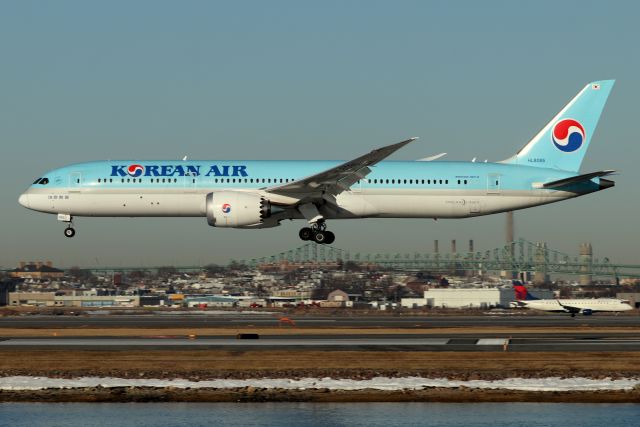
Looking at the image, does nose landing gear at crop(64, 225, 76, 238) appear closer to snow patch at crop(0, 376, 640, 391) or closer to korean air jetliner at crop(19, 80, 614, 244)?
korean air jetliner at crop(19, 80, 614, 244)

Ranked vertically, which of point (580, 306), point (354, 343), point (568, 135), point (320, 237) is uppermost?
point (568, 135)

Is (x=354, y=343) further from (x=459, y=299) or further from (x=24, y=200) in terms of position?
(x=459, y=299)

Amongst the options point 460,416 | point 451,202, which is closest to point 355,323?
point 451,202

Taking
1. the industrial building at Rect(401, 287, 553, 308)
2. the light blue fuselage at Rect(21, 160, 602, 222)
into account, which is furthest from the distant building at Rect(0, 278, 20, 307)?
the light blue fuselage at Rect(21, 160, 602, 222)

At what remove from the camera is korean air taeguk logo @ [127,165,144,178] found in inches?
2206

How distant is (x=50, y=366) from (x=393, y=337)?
18.2 m

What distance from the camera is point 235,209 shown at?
53.8 meters

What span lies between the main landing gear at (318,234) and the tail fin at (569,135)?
12.5m

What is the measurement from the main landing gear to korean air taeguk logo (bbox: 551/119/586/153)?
51.6 ft

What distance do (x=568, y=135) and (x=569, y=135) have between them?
0.25ft

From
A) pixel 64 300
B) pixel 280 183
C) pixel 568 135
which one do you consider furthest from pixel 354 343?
pixel 64 300

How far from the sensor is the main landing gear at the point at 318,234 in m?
57.0

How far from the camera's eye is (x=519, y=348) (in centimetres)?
4350

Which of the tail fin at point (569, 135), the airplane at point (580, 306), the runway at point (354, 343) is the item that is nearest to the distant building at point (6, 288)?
the airplane at point (580, 306)
